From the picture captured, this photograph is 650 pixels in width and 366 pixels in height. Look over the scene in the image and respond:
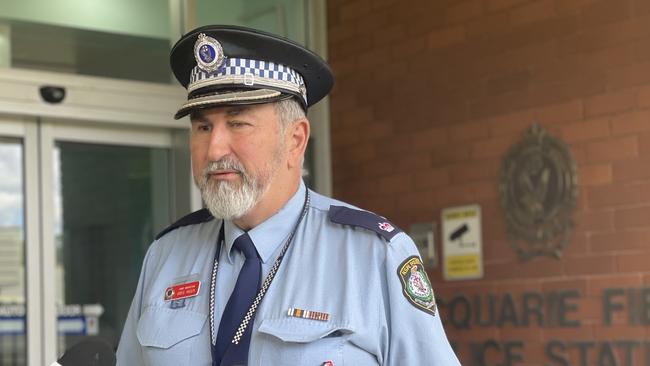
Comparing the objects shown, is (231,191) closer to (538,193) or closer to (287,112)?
(287,112)

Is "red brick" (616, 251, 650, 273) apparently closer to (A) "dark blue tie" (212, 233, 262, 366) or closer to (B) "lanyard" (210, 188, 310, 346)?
(B) "lanyard" (210, 188, 310, 346)

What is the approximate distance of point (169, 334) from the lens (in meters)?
2.29

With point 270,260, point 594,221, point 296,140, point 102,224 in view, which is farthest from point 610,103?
point 102,224

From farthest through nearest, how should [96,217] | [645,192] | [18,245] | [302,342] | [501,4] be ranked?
[96,217] < [18,245] < [501,4] < [645,192] < [302,342]

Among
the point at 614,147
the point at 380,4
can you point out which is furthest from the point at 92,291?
the point at 614,147

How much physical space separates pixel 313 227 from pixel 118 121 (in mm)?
2978

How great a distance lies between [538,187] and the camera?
4496 mm

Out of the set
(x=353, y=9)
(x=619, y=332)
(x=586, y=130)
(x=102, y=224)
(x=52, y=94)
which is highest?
(x=353, y=9)

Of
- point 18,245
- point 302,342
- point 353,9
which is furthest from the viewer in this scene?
point 353,9

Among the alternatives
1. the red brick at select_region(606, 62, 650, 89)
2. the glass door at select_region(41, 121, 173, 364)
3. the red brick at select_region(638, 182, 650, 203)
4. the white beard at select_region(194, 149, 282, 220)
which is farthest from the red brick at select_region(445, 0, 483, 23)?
the white beard at select_region(194, 149, 282, 220)

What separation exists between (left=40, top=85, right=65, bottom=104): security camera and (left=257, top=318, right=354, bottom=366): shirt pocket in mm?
3043

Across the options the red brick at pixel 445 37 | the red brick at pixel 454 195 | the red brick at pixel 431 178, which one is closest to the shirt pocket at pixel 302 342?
the red brick at pixel 454 195

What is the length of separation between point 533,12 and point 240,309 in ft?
8.93

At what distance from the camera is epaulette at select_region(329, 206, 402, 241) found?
7.54 feet
